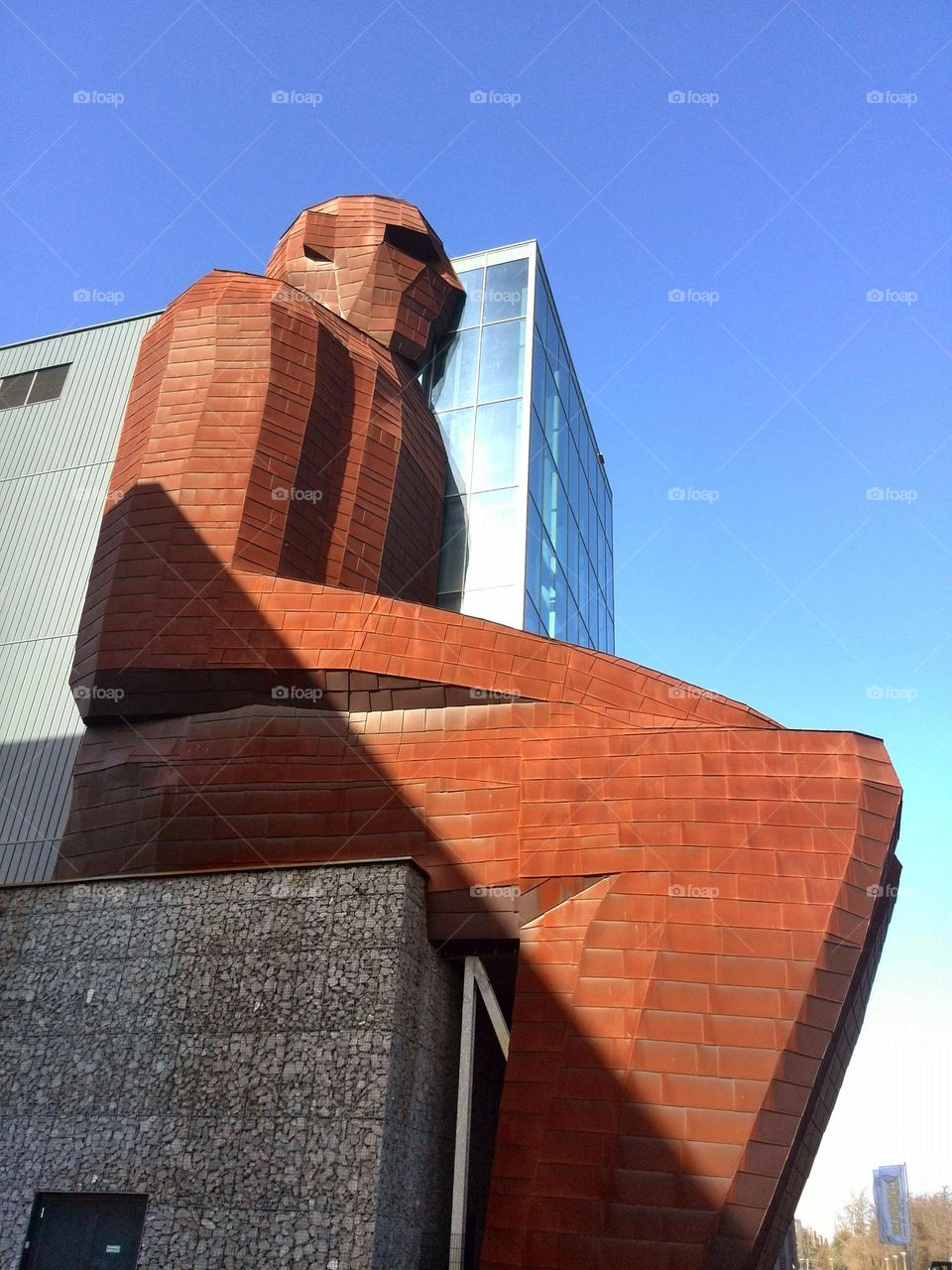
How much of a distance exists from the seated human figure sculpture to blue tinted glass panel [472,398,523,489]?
2.98 meters

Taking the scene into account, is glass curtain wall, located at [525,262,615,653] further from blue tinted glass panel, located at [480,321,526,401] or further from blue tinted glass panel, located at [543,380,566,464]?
blue tinted glass panel, located at [480,321,526,401]

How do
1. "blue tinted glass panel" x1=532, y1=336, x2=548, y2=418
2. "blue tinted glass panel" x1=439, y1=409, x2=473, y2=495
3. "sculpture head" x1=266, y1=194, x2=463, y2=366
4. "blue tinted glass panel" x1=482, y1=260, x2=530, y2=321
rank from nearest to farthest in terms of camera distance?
1. "sculpture head" x1=266, y1=194, x2=463, y2=366
2. "blue tinted glass panel" x1=439, y1=409, x2=473, y2=495
3. "blue tinted glass panel" x1=532, y1=336, x2=548, y2=418
4. "blue tinted glass panel" x1=482, y1=260, x2=530, y2=321

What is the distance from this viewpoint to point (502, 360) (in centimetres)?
2766

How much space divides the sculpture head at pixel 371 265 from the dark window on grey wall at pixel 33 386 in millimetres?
8561

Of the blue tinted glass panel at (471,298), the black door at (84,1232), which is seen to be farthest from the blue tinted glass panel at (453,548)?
the black door at (84,1232)

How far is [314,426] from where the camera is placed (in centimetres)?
2145

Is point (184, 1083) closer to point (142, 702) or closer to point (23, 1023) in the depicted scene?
point (23, 1023)

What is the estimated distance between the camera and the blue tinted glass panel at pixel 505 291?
92.8 ft

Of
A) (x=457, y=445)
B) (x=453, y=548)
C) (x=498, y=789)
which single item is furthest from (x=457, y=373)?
(x=498, y=789)

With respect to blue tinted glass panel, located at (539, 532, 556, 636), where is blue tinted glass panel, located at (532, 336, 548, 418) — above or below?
above

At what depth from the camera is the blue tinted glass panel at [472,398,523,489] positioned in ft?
86.4

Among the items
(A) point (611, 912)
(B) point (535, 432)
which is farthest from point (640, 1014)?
(B) point (535, 432)

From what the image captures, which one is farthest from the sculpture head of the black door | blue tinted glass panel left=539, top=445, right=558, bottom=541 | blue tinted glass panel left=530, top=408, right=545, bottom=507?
the black door

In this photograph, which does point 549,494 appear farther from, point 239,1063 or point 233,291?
point 239,1063
